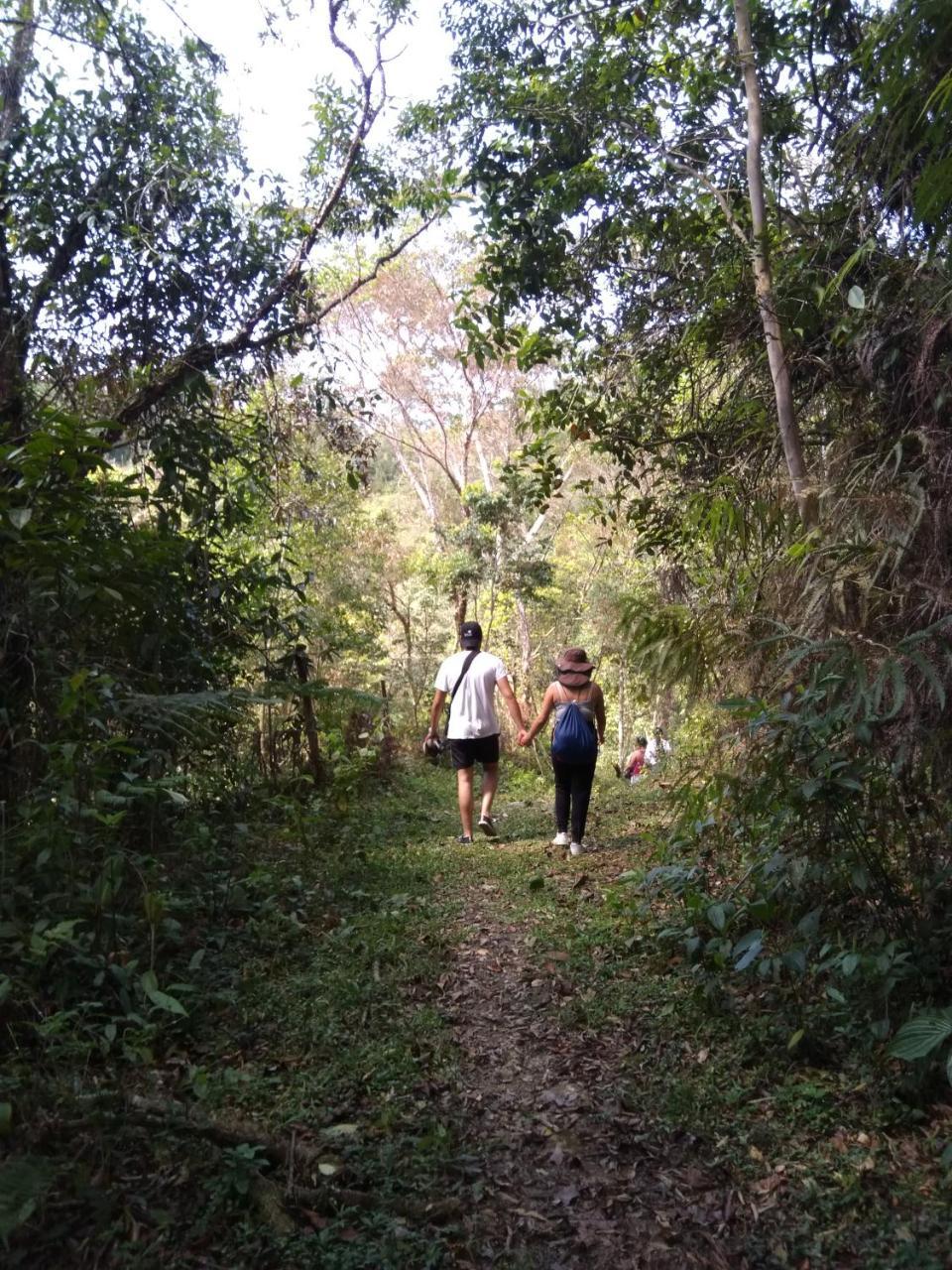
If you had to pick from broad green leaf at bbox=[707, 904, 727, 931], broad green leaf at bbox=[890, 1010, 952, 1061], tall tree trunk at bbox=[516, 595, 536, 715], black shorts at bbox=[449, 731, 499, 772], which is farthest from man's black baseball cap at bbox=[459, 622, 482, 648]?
tall tree trunk at bbox=[516, 595, 536, 715]

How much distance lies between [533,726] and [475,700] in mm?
545

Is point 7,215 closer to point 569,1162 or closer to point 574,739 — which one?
point 574,739

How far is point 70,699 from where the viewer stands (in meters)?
3.59

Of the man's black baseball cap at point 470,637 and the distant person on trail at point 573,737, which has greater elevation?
the man's black baseball cap at point 470,637

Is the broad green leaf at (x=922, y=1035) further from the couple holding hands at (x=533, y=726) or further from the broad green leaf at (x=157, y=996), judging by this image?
the couple holding hands at (x=533, y=726)

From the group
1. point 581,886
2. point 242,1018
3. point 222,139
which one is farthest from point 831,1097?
point 222,139

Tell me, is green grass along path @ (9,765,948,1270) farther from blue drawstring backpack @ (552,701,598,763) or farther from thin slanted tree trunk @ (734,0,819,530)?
thin slanted tree trunk @ (734,0,819,530)

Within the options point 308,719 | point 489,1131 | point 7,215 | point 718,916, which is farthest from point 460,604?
point 489,1131

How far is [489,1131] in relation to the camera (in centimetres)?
307

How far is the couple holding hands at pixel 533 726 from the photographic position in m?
6.94

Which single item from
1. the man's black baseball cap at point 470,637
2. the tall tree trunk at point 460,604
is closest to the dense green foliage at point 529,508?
the man's black baseball cap at point 470,637

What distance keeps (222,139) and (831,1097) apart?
7.44 m

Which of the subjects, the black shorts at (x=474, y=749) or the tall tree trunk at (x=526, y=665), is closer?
the black shorts at (x=474, y=749)

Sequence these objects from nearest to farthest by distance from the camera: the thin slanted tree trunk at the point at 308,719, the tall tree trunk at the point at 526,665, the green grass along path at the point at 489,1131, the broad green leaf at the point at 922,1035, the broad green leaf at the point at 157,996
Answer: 1. the green grass along path at the point at 489,1131
2. the broad green leaf at the point at 922,1035
3. the broad green leaf at the point at 157,996
4. the thin slanted tree trunk at the point at 308,719
5. the tall tree trunk at the point at 526,665
